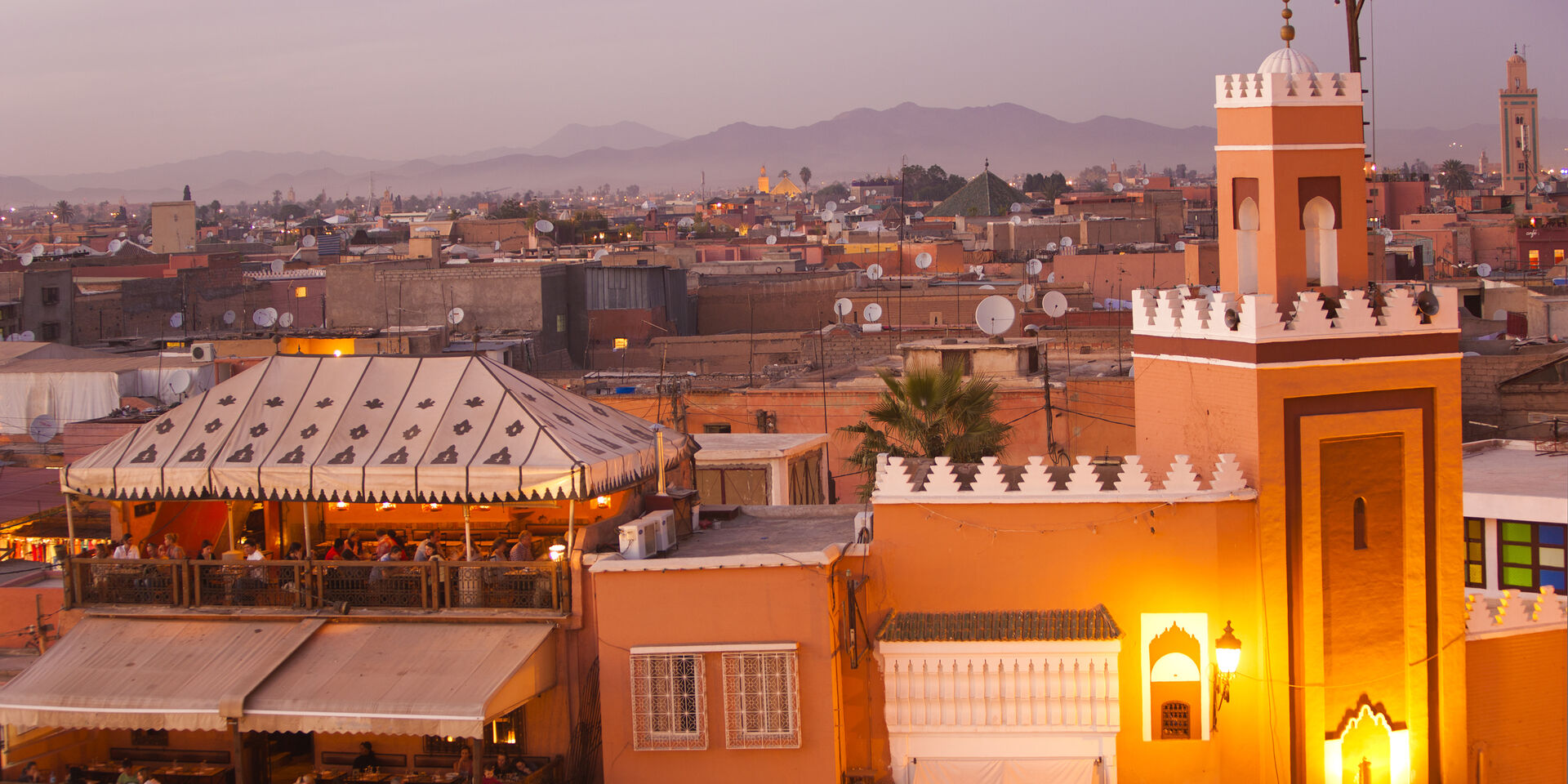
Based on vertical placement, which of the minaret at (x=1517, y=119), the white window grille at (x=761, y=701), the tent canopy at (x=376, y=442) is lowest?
the white window grille at (x=761, y=701)

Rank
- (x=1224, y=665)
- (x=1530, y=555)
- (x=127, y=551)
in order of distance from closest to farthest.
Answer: (x=1224, y=665) < (x=127, y=551) < (x=1530, y=555)

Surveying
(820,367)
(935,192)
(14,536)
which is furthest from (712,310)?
(935,192)

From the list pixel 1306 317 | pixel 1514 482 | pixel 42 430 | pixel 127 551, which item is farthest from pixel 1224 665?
pixel 42 430

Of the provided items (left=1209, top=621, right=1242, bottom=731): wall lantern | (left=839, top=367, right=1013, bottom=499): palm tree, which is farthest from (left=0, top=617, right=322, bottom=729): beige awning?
(left=1209, top=621, right=1242, bottom=731): wall lantern

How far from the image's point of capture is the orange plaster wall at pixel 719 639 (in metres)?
13.5

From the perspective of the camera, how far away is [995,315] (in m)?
25.0

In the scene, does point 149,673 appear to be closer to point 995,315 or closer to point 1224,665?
point 1224,665

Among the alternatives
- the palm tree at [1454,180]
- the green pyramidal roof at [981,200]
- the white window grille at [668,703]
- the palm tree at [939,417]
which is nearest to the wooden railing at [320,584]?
the white window grille at [668,703]

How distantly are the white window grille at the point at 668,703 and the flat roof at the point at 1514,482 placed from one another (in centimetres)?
940

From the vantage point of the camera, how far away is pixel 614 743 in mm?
13742

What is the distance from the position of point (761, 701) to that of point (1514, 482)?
32.9ft

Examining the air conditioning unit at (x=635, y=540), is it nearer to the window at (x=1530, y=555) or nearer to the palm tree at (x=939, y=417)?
the palm tree at (x=939, y=417)

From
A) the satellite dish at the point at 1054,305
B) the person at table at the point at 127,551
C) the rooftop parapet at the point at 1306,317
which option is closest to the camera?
the rooftop parapet at the point at 1306,317

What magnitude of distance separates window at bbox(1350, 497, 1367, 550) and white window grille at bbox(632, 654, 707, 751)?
19.8 ft
